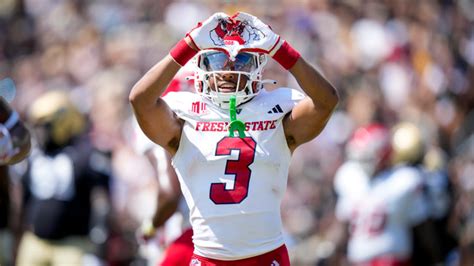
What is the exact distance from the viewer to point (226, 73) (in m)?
5.99

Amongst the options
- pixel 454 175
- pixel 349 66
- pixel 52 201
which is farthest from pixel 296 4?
pixel 52 201

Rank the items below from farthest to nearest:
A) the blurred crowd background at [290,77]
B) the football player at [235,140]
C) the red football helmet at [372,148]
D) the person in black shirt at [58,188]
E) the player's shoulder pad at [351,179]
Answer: the blurred crowd background at [290,77], the player's shoulder pad at [351,179], the red football helmet at [372,148], the person in black shirt at [58,188], the football player at [235,140]

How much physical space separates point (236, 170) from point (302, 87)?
0.49 metres

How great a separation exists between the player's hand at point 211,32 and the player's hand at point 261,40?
5cm

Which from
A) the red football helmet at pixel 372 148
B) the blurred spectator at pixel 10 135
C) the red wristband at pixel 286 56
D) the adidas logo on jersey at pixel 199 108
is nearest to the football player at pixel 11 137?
the blurred spectator at pixel 10 135

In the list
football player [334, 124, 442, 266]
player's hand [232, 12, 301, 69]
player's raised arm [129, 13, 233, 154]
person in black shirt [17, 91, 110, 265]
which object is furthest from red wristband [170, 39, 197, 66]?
football player [334, 124, 442, 266]

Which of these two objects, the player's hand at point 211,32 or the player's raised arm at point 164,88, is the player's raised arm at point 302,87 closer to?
Answer: the player's hand at point 211,32

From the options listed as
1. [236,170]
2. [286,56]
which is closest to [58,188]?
[236,170]

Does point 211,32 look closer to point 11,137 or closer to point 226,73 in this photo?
point 226,73

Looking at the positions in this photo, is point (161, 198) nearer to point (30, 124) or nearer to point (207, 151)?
point (207, 151)

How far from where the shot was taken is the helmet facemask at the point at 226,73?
599cm

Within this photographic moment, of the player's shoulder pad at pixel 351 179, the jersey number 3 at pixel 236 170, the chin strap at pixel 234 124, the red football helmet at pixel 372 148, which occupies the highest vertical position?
the chin strap at pixel 234 124

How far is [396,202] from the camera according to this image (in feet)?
32.4

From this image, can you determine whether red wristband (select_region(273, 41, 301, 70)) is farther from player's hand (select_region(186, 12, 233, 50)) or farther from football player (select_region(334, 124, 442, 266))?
football player (select_region(334, 124, 442, 266))
